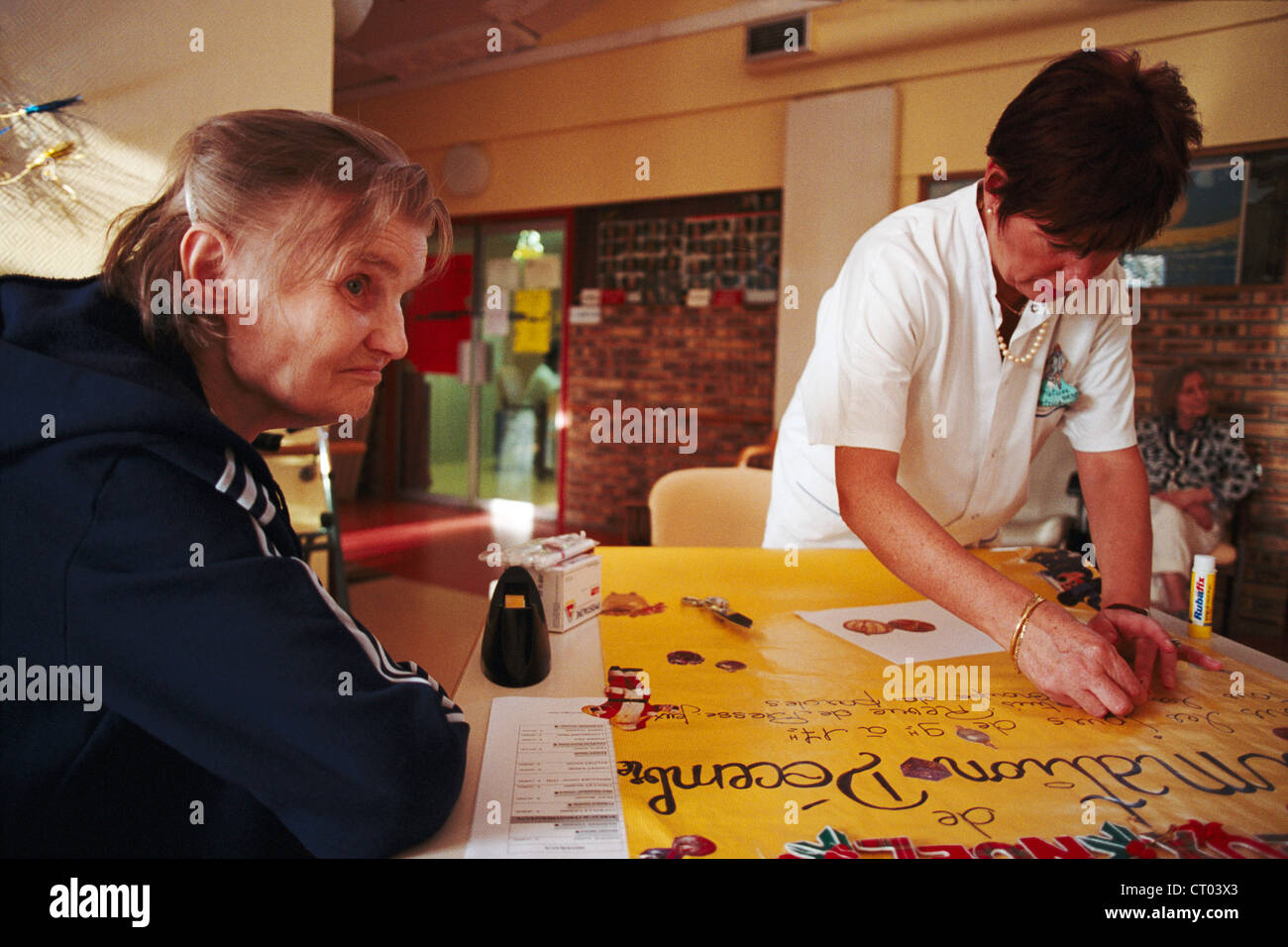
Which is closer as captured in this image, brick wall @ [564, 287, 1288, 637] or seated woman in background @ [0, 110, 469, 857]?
seated woman in background @ [0, 110, 469, 857]

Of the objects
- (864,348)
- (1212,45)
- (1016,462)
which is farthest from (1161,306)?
(864,348)

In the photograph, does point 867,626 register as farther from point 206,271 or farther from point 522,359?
point 522,359

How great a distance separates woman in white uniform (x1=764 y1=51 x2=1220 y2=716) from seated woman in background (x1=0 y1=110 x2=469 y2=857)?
739mm

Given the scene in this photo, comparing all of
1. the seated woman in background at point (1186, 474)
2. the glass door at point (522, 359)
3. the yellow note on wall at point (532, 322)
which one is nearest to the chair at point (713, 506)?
the seated woman in background at point (1186, 474)

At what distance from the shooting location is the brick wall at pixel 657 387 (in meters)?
5.82

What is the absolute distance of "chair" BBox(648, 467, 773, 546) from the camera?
2.06 metres

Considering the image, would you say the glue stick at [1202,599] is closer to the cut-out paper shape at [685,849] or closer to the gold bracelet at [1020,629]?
the gold bracelet at [1020,629]

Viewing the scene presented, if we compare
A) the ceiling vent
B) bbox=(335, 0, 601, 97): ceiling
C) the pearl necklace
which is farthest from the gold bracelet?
bbox=(335, 0, 601, 97): ceiling

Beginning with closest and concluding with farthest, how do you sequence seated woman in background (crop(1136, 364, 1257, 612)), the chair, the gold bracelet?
1. the gold bracelet
2. the chair
3. seated woman in background (crop(1136, 364, 1257, 612))

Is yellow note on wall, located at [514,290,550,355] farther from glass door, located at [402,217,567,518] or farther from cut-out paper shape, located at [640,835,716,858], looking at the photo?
cut-out paper shape, located at [640,835,716,858]

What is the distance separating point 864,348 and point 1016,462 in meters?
0.45

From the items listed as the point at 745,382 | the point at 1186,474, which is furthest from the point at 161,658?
the point at 745,382

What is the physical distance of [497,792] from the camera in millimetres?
787
